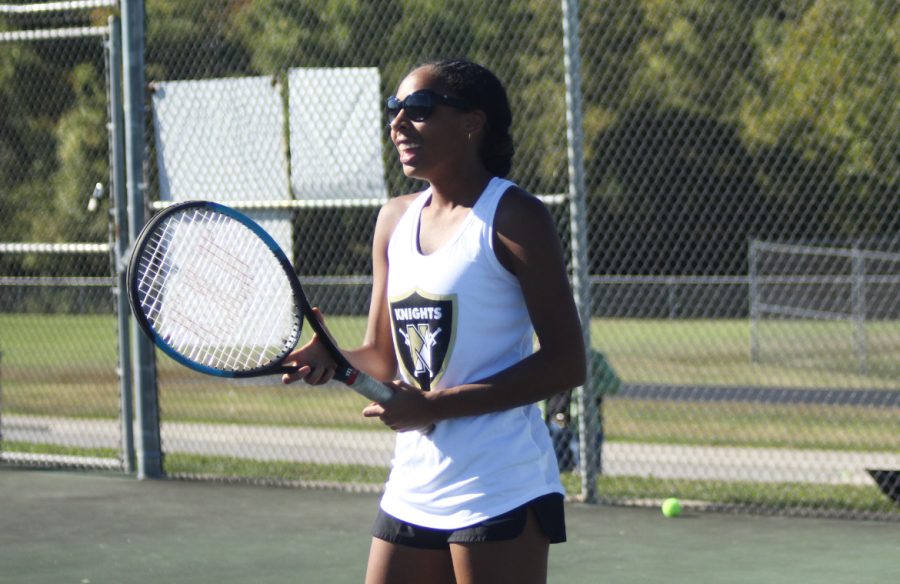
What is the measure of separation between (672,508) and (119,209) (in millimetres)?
3716

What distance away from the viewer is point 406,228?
11.0 feet

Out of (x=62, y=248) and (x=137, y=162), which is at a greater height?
(x=137, y=162)

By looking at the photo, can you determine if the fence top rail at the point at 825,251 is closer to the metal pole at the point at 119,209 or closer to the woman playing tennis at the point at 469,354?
the metal pole at the point at 119,209

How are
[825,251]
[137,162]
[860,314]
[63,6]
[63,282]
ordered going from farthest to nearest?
[825,251], [860,314], [63,282], [63,6], [137,162]

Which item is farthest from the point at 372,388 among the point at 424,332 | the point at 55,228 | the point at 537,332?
the point at 55,228

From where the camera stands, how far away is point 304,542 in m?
6.96

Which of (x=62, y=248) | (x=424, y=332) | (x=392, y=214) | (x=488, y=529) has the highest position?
(x=392, y=214)

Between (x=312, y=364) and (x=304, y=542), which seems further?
(x=304, y=542)

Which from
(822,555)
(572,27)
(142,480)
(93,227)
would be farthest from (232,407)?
(93,227)

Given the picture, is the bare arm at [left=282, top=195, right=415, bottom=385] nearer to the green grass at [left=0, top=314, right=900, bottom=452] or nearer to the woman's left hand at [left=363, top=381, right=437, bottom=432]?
the woman's left hand at [left=363, top=381, right=437, bottom=432]

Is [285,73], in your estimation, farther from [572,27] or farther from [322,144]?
[572,27]

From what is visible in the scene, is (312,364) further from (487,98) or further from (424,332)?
(487,98)

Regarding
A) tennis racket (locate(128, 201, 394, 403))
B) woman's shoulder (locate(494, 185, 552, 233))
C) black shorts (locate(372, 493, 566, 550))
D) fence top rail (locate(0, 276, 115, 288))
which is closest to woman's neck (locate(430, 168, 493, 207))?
woman's shoulder (locate(494, 185, 552, 233))

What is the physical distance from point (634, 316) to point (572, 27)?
21544 millimetres
